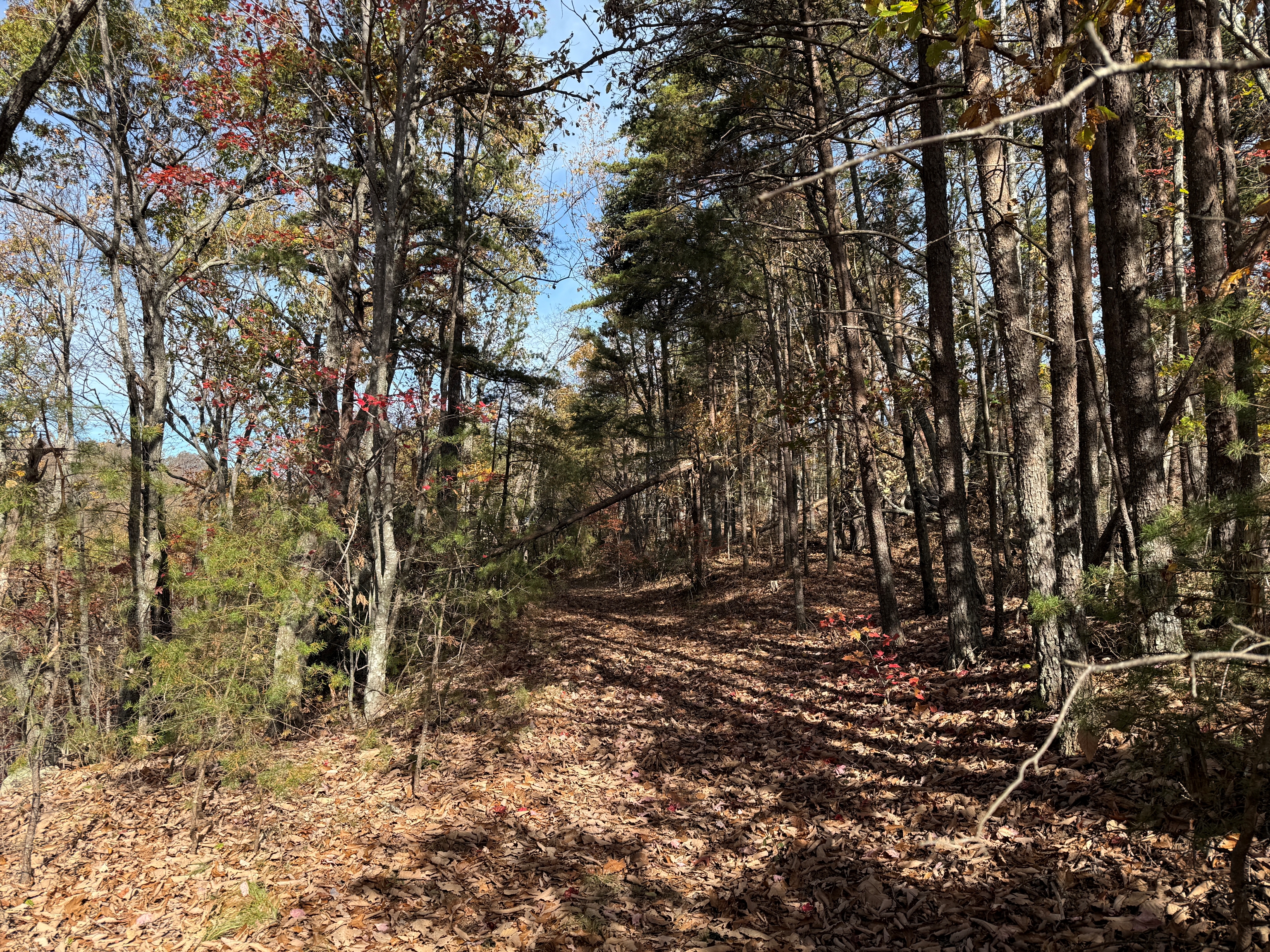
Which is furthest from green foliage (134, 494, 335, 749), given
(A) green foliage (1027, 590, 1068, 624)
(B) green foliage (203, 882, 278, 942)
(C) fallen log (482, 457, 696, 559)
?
(A) green foliage (1027, 590, 1068, 624)

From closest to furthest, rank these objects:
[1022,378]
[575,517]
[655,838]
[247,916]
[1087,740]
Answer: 1. [1087,740]
2. [247,916]
3. [655,838]
4. [1022,378]
5. [575,517]

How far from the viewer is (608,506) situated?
27.4 feet

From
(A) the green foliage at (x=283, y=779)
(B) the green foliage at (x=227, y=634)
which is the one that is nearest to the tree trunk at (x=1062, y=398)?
(A) the green foliage at (x=283, y=779)

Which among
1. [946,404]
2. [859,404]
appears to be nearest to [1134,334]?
[946,404]

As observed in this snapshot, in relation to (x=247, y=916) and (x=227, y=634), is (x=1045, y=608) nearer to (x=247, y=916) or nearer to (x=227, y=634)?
(x=247, y=916)

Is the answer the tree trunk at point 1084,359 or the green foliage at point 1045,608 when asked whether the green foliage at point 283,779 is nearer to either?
the green foliage at point 1045,608

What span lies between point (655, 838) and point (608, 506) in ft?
13.4

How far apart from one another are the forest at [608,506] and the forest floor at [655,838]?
4 centimetres

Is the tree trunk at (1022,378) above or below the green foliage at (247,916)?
above

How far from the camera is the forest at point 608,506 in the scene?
12.5ft

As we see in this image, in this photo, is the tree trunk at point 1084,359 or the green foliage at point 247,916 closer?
the green foliage at point 247,916

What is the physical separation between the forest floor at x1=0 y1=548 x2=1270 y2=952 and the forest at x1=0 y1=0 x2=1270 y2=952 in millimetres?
37

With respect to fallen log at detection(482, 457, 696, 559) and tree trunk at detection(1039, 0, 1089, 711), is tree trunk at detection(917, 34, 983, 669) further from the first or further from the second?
fallen log at detection(482, 457, 696, 559)

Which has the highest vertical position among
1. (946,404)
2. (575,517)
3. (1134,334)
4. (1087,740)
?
(1134,334)
